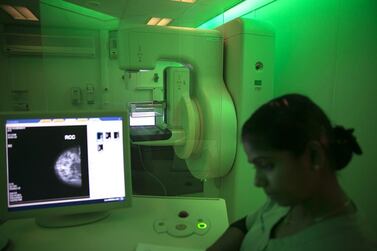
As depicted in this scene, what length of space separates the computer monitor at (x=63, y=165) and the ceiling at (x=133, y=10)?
3.74 ft

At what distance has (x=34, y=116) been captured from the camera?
894mm

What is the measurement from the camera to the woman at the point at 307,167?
0.49 m

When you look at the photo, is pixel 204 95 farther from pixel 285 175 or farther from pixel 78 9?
pixel 78 9

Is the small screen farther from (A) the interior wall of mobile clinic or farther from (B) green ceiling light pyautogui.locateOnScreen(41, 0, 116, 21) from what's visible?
(B) green ceiling light pyautogui.locateOnScreen(41, 0, 116, 21)

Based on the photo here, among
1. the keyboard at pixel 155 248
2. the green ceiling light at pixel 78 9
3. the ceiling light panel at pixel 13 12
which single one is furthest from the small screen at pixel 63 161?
the ceiling light panel at pixel 13 12

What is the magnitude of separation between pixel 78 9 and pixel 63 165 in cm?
203

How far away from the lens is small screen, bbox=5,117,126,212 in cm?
89

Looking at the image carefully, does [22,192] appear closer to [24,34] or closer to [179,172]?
[179,172]

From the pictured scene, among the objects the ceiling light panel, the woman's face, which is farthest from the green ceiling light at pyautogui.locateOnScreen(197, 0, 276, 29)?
the ceiling light panel

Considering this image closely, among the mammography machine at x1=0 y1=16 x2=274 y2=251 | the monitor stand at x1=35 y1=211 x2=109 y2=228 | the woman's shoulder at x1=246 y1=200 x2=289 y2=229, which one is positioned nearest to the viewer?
the woman's shoulder at x1=246 y1=200 x2=289 y2=229

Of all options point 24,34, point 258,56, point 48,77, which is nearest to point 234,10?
point 258,56

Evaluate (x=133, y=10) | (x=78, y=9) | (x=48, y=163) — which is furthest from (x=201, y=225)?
(x=78, y=9)

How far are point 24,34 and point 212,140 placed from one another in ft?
9.89

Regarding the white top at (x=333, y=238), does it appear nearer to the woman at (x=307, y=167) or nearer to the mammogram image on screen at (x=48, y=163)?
the woman at (x=307, y=167)
